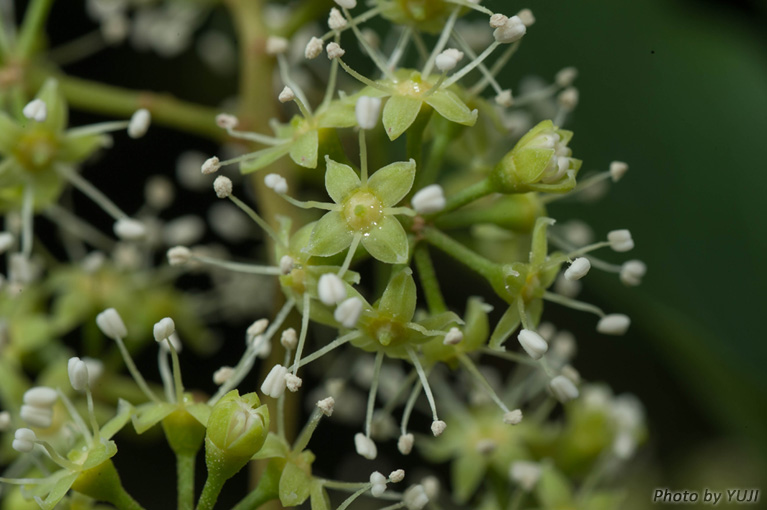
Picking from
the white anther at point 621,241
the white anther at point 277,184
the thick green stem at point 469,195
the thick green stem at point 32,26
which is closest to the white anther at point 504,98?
the thick green stem at point 469,195

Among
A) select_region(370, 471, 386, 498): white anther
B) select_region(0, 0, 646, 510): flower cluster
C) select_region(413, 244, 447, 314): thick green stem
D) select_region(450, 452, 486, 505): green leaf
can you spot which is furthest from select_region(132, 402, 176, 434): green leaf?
select_region(450, 452, 486, 505): green leaf

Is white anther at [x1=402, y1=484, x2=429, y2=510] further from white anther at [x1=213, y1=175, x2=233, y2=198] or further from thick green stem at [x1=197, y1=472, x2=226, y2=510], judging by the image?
white anther at [x1=213, y1=175, x2=233, y2=198]

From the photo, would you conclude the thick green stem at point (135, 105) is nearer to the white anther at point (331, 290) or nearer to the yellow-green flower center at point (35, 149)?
the yellow-green flower center at point (35, 149)

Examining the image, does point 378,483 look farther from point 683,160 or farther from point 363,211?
point 683,160

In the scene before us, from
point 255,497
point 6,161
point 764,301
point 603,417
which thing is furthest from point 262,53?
point 764,301

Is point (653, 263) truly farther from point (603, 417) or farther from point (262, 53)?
point (262, 53)

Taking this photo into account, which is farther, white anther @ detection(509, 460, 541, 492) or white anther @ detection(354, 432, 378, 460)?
white anther @ detection(509, 460, 541, 492)

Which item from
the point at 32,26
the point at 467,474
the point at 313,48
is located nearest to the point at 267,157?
the point at 313,48

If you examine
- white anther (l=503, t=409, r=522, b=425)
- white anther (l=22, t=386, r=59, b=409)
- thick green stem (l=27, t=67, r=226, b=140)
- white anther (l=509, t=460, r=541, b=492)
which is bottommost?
white anther (l=509, t=460, r=541, b=492)
